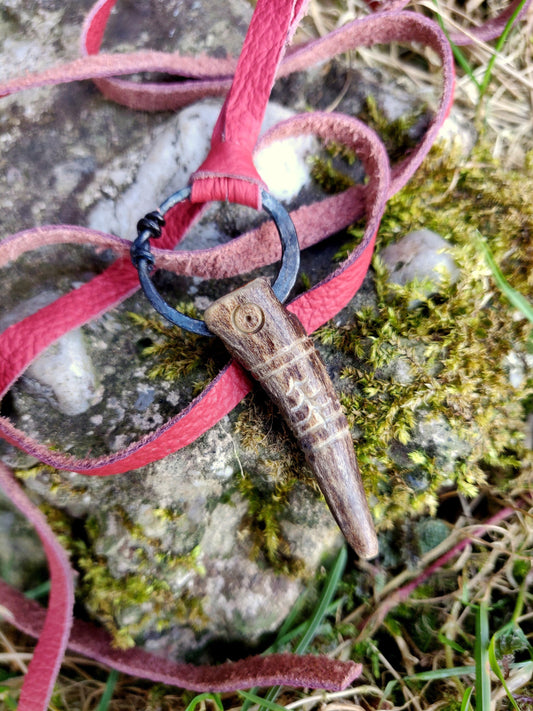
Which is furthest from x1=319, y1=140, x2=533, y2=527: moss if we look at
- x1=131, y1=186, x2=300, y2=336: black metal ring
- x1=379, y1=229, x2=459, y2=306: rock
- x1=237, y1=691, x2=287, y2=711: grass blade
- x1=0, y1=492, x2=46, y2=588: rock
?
x1=0, y1=492, x2=46, y2=588: rock

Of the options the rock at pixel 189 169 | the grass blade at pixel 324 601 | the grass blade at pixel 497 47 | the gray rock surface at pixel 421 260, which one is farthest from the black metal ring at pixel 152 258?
the grass blade at pixel 497 47

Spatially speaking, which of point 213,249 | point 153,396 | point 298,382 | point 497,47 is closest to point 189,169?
point 213,249

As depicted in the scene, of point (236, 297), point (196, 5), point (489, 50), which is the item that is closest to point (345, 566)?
point (236, 297)

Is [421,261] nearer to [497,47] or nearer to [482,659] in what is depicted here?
[497,47]

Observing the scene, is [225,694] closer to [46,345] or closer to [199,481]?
[199,481]

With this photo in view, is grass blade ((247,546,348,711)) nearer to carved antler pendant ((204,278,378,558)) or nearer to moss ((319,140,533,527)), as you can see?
moss ((319,140,533,527))
